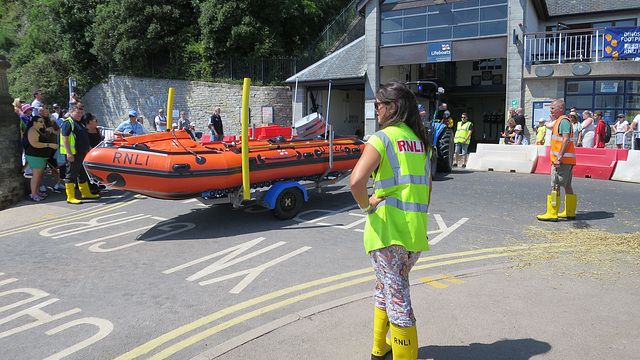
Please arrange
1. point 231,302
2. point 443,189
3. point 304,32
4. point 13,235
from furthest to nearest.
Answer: point 304,32
point 443,189
point 13,235
point 231,302

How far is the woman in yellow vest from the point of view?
9.73 ft

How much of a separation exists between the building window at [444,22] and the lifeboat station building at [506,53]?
40 millimetres

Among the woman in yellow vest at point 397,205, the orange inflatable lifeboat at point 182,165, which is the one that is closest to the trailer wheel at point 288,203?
the orange inflatable lifeboat at point 182,165

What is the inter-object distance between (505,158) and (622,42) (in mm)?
8144

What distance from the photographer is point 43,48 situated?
30.8 meters

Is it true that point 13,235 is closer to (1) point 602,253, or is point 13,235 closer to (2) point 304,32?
(1) point 602,253

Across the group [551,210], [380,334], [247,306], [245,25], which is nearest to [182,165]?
[247,306]

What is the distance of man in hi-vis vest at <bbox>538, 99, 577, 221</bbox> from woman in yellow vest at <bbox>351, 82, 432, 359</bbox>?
5327 millimetres

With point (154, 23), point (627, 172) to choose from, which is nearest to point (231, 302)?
point (627, 172)

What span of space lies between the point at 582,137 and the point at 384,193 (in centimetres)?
1400

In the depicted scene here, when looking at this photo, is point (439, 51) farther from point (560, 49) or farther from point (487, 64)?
point (487, 64)

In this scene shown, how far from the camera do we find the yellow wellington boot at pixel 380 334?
3174 millimetres

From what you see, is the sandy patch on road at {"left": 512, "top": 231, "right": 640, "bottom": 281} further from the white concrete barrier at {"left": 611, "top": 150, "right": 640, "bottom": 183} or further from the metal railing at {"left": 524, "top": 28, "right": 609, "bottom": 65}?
the metal railing at {"left": 524, "top": 28, "right": 609, "bottom": 65}

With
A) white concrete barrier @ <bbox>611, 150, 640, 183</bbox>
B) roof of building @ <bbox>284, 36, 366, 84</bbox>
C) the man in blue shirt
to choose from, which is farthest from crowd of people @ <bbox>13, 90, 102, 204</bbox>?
roof of building @ <bbox>284, 36, 366, 84</bbox>
